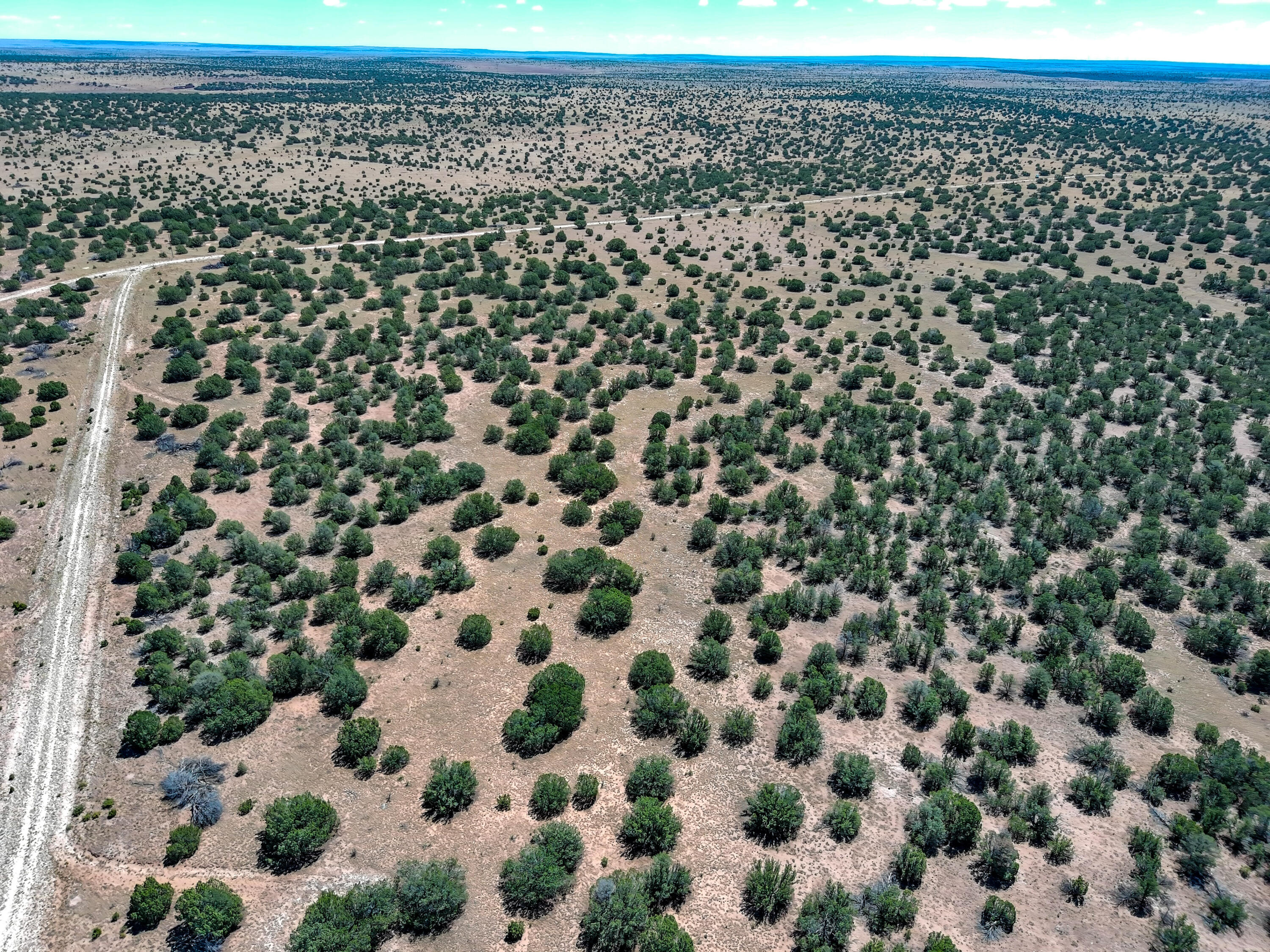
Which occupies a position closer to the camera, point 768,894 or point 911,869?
point 768,894

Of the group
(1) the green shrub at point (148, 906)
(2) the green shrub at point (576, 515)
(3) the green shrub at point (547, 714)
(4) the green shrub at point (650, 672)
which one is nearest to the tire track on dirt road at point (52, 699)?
(1) the green shrub at point (148, 906)

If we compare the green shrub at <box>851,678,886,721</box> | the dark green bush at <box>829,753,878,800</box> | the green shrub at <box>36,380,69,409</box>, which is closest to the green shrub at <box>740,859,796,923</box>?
the dark green bush at <box>829,753,878,800</box>

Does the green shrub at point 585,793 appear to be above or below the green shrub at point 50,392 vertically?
below

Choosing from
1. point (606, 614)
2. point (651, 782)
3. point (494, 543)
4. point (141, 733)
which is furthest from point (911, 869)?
point (141, 733)

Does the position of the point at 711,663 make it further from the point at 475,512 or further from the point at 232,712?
the point at 232,712

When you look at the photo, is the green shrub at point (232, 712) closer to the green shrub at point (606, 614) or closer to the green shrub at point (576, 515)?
the green shrub at point (606, 614)
